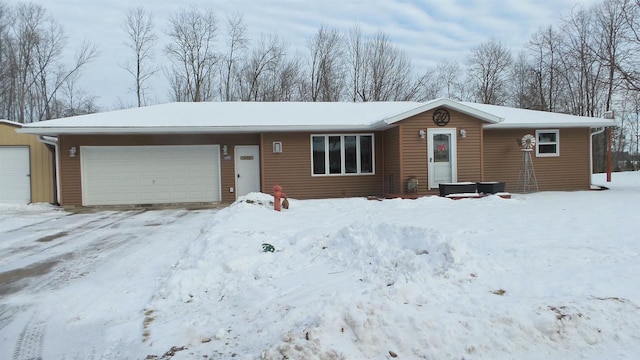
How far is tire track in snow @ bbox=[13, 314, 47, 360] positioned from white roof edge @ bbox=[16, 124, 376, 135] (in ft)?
32.2

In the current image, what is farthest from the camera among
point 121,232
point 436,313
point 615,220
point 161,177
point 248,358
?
point 161,177

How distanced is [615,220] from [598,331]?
205 inches

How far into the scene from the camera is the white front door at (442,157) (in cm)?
1322

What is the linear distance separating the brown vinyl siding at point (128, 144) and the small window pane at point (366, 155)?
360 cm

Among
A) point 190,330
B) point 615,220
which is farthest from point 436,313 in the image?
point 615,220

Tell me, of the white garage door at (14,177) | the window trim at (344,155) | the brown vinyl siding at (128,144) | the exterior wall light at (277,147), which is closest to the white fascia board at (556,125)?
the window trim at (344,155)

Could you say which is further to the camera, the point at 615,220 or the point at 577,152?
the point at 577,152

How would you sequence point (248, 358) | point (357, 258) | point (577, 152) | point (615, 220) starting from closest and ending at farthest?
1. point (248, 358)
2. point (357, 258)
3. point (615, 220)
4. point (577, 152)

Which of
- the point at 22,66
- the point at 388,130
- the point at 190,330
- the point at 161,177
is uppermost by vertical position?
the point at 22,66

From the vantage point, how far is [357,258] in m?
5.07

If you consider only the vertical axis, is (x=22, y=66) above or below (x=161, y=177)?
above

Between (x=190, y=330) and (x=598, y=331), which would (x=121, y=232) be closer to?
(x=190, y=330)

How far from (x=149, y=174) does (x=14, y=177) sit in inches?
188

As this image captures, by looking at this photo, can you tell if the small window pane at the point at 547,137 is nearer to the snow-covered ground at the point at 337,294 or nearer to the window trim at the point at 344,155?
the window trim at the point at 344,155
